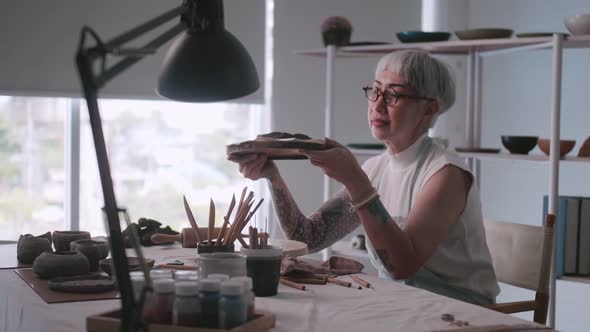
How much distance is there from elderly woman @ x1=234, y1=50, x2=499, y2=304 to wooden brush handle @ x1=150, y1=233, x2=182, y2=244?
1.07 ft

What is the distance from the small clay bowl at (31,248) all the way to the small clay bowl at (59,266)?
0.23 m

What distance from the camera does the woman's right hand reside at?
2141 millimetres

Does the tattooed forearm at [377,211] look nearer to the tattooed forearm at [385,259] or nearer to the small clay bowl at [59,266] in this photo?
the tattooed forearm at [385,259]

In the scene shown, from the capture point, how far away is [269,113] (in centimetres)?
405

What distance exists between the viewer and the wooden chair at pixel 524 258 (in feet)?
6.79

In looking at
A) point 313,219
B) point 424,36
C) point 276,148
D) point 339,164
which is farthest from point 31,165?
point 339,164

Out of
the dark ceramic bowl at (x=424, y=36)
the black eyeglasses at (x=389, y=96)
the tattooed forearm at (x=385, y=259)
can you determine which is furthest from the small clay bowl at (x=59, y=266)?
the dark ceramic bowl at (x=424, y=36)

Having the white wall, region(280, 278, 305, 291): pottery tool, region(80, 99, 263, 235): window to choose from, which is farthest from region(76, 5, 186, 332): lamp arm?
the white wall

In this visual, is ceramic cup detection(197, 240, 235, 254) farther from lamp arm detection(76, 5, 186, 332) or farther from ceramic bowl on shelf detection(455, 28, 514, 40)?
ceramic bowl on shelf detection(455, 28, 514, 40)

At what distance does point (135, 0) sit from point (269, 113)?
89 centimetres

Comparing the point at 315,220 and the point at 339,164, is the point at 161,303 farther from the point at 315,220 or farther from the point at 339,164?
the point at 315,220

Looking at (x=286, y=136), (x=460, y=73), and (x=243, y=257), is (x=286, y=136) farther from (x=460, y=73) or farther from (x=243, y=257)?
(x=460, y=73)

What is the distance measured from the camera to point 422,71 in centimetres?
225

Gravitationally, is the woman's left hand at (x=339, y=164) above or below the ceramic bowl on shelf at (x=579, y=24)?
below
